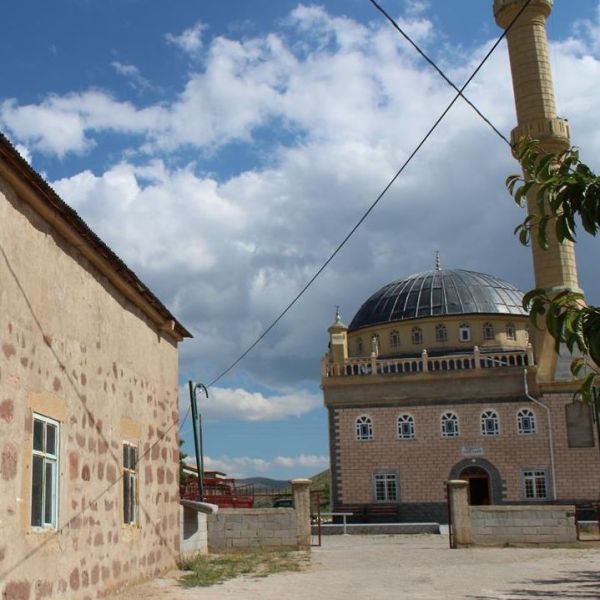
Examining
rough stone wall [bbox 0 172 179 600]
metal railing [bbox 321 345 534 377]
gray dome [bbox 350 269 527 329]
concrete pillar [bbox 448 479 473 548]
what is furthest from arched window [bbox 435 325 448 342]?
rough stone wall [bbox 0 172 179 600]

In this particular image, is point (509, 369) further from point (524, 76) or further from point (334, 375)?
point (524, 76)

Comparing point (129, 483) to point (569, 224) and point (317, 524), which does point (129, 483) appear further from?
point (317, 524)

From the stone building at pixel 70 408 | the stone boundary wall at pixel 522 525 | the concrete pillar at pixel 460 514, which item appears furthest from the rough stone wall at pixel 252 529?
the stone building at pixel 70 408

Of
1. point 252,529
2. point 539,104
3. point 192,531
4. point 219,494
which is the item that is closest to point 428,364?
point 219,494

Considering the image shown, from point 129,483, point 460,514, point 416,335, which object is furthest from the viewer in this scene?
point 416,335

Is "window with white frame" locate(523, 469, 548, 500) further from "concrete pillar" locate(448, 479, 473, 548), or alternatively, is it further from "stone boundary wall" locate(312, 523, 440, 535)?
"concrete pillar" locate(448, 479, 473, 548)

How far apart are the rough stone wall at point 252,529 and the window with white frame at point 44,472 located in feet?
30.9

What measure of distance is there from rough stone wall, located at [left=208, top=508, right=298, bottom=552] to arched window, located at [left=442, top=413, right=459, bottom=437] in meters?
18.3

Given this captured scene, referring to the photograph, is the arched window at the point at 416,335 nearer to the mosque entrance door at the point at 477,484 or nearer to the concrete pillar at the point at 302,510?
the mosque entrance door at the point at 477,484

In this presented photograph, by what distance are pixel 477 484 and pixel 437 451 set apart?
230cm

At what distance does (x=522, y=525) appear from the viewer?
1775cm

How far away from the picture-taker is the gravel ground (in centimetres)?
1024

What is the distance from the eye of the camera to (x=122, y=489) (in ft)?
33.9

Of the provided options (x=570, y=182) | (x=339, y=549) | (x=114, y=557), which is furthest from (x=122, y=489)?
(x=339, y=549)
